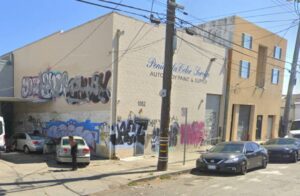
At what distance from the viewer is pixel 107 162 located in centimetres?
1803

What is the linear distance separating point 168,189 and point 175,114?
36.7ft

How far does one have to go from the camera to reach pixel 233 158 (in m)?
15.3

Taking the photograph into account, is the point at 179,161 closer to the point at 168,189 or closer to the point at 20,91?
the point at 168,189

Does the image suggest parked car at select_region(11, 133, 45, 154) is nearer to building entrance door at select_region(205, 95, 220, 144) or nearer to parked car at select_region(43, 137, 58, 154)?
parked car at select_region(43, 137, 58, 154)

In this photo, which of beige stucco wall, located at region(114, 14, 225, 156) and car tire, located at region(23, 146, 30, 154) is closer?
beige stucco wall, located at region(114, 14, 225, 156)

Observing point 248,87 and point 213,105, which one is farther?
point 248,87

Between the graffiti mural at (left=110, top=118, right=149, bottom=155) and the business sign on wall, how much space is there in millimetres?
2981

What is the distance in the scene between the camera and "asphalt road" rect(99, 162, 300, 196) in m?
11.7

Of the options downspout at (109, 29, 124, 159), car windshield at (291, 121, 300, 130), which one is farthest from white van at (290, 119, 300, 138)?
downspout at (109, 29, 124, 159)

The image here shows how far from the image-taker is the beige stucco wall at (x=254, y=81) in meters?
28.0

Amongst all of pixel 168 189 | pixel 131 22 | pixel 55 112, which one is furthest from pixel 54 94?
pixel 168 189

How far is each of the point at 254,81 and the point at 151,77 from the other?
41.6 ft

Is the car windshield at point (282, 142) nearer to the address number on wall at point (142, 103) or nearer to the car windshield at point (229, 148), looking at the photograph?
the car windshield at point (229, 148)

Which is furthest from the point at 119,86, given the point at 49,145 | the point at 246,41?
the point at 246,41
